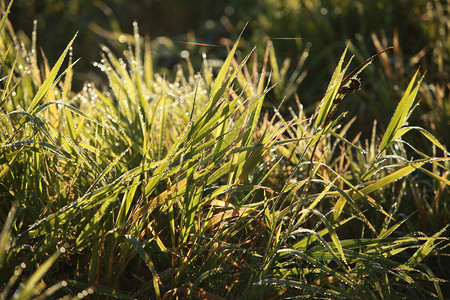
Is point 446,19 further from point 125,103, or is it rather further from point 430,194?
point 125,103

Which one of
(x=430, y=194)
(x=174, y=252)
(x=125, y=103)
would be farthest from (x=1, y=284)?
(x=430, y=194)

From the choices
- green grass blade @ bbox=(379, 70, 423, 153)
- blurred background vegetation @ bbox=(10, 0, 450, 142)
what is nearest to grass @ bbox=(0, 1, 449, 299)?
green grass blade @ bbox=(379, 70, 423, 153)

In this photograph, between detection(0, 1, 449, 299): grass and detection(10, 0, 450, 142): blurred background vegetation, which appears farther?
detection(10, 0, 450, 142): blurred background vegetation

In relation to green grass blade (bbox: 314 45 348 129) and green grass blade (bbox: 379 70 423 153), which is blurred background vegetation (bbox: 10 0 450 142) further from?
green grass blade (bbox: 379 70 423 153)

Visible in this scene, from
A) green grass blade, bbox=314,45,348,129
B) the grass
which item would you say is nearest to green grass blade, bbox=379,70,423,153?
the grass

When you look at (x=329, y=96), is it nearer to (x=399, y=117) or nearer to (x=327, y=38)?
(x=399, y=117)

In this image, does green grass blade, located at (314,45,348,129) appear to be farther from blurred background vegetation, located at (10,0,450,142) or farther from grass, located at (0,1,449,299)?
blurred background vegetation, located at (10,0,450,142)

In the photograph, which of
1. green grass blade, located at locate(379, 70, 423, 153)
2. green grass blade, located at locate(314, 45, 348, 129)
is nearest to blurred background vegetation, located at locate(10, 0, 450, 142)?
green grass blade, located at locate(314, 45, 348, 129)

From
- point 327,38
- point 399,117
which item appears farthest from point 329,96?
point 327,38

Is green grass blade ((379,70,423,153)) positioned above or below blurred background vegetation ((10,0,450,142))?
above

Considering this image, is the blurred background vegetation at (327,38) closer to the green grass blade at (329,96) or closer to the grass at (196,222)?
the green grass blade at (329,96)

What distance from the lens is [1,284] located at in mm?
966

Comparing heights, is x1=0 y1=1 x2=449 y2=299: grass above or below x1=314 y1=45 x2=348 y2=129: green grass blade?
below

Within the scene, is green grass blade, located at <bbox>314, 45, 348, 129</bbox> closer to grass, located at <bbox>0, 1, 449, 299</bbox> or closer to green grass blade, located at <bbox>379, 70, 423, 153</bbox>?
grass, located at <bbox>0, 1, 449, 299</bbox>
